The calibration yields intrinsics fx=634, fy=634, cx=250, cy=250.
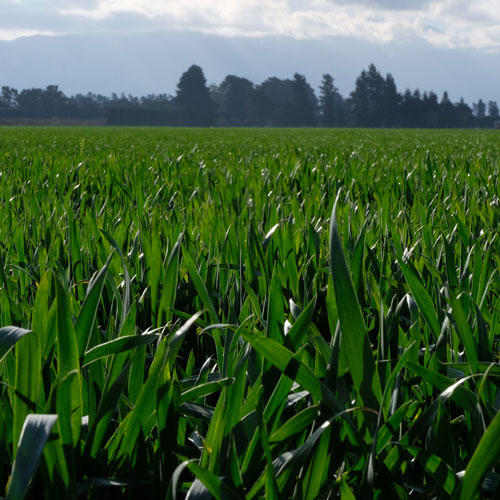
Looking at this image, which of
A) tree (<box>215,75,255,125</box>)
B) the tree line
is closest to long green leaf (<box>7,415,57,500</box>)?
the tree line

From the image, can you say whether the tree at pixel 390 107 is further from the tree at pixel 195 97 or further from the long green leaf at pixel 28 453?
the long green leaf at pixel 28 453

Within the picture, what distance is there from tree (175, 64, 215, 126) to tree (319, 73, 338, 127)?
57.3ft

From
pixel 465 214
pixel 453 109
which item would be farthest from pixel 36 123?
pixel 465 214

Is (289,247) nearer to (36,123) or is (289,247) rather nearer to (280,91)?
(36,123)

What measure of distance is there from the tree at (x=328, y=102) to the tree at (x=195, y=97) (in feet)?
57.3

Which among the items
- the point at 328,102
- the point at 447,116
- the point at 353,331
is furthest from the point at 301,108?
the point at 353,331

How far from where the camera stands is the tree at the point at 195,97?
97312mm

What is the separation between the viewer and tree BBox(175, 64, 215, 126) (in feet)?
319

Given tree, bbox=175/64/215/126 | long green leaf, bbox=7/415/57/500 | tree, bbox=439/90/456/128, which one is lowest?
long green leaf, bbox=7/415/57/500

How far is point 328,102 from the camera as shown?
98.6 m

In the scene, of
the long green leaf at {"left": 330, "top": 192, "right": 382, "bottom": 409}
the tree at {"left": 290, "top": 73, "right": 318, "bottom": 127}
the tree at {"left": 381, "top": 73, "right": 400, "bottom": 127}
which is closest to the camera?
the long green leaf at {"left": 330, "top": 192, "right": 382, "bottom": 409}

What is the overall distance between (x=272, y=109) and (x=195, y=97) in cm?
1249

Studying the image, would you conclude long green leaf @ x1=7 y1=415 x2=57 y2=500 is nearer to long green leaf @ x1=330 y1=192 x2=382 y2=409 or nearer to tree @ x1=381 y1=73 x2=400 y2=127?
long green leaf @ x1=330 y1=192 x2=382 y2=409

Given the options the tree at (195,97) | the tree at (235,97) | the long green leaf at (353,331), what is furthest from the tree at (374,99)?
the long green leaf at (353,331)
